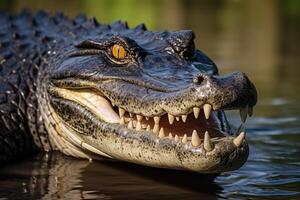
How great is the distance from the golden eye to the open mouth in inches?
10.5

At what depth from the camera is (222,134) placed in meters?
3.98

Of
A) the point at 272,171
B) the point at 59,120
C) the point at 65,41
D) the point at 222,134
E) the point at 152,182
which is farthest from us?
the point at 65,41

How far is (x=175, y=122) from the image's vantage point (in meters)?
4.08

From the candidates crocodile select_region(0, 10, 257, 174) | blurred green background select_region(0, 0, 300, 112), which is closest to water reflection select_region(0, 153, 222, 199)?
crocodile select_region(0, 10, 257, 174)

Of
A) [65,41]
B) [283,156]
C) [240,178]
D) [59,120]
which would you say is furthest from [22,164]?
[283,156]

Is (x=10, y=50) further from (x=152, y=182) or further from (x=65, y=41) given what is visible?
(x=152, y=182)

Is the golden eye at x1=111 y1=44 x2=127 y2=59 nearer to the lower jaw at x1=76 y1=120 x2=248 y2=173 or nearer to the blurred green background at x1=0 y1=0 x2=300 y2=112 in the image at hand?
the lower jaw at x1=76 y1=120 x2=248 y2=173

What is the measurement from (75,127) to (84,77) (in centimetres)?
33

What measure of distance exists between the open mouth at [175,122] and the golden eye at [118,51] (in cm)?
27

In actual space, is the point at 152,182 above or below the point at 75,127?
below

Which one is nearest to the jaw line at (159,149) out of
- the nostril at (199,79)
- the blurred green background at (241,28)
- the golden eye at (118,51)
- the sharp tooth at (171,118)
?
the sharp tooth at (171,118)

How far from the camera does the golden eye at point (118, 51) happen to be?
4.53 meters

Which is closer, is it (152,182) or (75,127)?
(152,182)

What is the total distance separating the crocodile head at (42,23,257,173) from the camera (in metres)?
3.73
